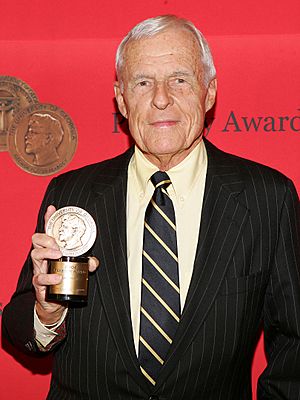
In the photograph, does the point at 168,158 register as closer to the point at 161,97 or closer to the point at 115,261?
the point at 161,97

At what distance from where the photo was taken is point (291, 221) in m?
1.68

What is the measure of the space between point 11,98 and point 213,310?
95 centimetres

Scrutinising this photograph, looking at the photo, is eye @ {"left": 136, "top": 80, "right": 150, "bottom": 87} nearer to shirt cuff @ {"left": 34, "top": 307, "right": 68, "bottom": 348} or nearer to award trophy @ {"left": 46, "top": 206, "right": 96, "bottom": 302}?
award trophy @ {"left": 46, "top": 206, "right": 96, "bottom": 302}

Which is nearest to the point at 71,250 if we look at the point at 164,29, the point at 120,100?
the point at 120,100

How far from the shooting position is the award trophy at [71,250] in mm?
1482

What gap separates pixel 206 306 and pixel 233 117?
2.32 feet

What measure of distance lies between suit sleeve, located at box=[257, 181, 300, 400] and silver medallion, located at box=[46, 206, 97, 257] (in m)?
0.47

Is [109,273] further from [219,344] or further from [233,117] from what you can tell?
[233,117]

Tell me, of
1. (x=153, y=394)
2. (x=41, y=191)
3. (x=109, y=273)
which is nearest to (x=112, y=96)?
(x=41, y=191)

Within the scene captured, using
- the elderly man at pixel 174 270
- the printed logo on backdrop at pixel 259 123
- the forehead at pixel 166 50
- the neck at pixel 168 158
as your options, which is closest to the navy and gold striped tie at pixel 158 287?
the elderly man at pixel 174 270

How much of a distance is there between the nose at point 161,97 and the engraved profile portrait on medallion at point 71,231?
35 centimetres

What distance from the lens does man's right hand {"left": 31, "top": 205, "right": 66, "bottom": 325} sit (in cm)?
→ 149

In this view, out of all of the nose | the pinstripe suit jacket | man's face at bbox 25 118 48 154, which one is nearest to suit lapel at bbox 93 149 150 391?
the pinstripe suit jacket

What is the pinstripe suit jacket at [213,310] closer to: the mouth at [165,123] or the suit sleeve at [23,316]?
the suit sleeve at [23,316]
